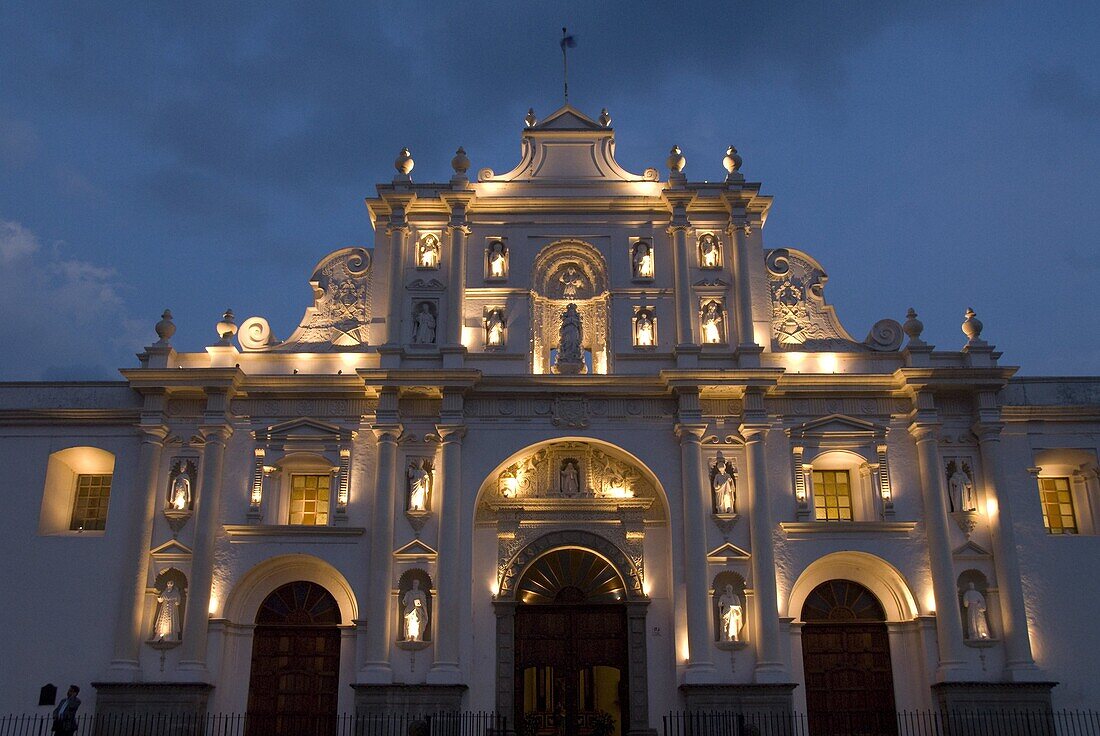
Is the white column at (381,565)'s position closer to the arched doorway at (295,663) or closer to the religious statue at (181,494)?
the arched doorway at (295,663)

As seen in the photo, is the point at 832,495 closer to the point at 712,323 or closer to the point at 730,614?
the point at 730,614

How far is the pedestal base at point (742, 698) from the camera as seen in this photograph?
23328mm

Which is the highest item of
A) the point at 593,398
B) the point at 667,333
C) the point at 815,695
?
the point at 667,333

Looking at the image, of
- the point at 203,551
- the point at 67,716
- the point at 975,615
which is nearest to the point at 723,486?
the point at 975,615

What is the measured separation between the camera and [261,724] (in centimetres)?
2427

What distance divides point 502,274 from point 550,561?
7.52 metres

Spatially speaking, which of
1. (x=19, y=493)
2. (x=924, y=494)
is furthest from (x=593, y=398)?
(x=19, y=493)

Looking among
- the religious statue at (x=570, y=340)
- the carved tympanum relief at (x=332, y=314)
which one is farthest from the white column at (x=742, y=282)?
the carved tympanum relief at (x=332, y=314)

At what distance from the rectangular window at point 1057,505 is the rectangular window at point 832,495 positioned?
478 centimetres

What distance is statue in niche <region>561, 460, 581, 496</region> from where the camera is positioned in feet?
86.5

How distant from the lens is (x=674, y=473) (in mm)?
25656

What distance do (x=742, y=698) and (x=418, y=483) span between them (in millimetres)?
8882

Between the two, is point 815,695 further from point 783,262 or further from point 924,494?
point 783,262

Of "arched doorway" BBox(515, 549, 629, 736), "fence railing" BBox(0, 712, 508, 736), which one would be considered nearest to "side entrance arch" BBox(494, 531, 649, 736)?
"arched doorway" BBox(515, 549, 629, 736)
